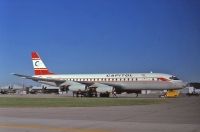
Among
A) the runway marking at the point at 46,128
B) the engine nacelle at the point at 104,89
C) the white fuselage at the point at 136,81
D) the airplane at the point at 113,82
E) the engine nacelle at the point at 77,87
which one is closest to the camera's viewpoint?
the runway marking at the point at 46,128

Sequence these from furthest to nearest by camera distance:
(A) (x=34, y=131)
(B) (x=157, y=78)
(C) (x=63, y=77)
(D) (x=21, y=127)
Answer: (C) (x=63, y=77) → (B) (x=157, y=78) → (D) (x=21, y=127) → (A) (x=34, y=131)

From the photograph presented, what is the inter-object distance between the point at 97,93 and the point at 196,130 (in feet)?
150

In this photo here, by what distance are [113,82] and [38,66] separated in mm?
18892

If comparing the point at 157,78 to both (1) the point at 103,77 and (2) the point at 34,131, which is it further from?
(2) the point at 34,131

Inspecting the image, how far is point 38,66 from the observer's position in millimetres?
71062

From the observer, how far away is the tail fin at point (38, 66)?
70.3 m

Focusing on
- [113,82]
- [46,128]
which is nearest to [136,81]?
[113,82]

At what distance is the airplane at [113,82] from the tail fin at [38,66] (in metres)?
5.74

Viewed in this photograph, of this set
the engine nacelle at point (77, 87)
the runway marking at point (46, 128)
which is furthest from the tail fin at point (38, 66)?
the runway marking at point (46, 128)

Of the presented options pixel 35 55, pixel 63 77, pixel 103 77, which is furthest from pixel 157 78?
pixel 35 55

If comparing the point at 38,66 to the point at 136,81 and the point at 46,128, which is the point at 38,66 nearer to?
the point at 136,81

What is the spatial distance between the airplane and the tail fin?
226 inches

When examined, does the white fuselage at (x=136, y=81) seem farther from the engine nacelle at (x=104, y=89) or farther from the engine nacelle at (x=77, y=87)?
the engine nacelle at (x=104, y=89)

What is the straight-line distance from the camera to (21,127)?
14125 mm
